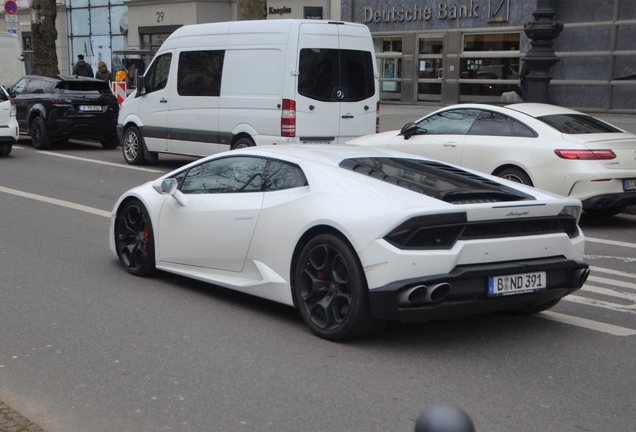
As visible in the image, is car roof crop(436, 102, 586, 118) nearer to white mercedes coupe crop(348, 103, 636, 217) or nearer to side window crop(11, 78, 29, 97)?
white mercedes coupe crop(348, 103, 636, 217)

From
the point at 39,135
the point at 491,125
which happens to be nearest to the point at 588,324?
the point at 491,125

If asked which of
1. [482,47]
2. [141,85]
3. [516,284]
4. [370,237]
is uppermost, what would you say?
[482,47]

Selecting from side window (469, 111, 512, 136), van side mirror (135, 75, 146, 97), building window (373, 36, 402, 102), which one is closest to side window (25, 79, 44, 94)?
van side mirror (135, 75, 146, 97)

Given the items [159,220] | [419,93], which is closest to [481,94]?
[419,93]

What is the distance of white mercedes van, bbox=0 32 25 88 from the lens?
27.1 metres

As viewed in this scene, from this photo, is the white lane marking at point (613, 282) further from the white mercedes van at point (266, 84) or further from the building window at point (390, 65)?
the building window at point (390, 65)

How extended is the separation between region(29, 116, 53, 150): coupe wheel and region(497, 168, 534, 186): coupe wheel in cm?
1190

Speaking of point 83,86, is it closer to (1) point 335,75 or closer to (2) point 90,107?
(2) point 90,107

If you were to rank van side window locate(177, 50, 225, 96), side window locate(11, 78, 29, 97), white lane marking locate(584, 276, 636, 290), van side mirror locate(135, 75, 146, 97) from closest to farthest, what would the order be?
white lane marking locate(584, 276, 636, 290) → van side window locate(177, 50, 225, 96) → van side mirror locate(135, 75, 146, 97) → side window locate(11, 78, 29, 97)

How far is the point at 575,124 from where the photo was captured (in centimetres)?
1094

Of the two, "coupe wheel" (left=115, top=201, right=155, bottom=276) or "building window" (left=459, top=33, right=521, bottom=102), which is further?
"building window" (left=459, top=33, right=521, bottom=102)

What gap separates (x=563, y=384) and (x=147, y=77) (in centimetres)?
1282

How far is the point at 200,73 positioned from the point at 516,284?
10.5m

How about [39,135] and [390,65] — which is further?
[390,65]
